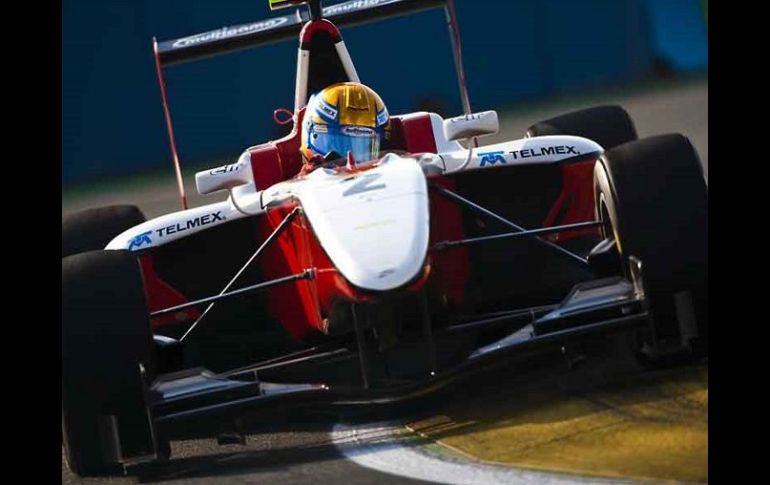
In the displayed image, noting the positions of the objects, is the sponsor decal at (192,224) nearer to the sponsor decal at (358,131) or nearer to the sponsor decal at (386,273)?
the sponsor decal at (358,131)

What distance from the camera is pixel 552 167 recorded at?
765 centimetres

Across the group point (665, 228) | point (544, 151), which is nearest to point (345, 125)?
point (544, 151)

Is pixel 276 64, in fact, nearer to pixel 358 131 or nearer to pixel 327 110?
pixel 327 110

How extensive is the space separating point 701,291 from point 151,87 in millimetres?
10672

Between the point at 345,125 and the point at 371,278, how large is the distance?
1.68 meters

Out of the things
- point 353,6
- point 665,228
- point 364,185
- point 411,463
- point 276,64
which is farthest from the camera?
point 276,64

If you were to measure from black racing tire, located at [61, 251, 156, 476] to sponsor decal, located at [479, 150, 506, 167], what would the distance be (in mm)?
2062

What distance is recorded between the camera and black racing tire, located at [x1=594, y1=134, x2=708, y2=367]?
5980 mm

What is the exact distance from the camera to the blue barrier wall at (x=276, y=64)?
51.8ft

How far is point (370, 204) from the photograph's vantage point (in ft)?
20.8

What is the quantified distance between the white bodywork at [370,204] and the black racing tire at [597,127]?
1.04 meters

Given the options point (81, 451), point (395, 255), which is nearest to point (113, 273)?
point (81, 451)

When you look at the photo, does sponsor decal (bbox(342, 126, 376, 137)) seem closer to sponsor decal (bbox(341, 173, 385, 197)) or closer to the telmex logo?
sponsor decal (bbox(341, 173, 385, 197))

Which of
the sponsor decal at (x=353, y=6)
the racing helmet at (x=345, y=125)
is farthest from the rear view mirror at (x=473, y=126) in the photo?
the sponsor decal at (x=353, y=6)
